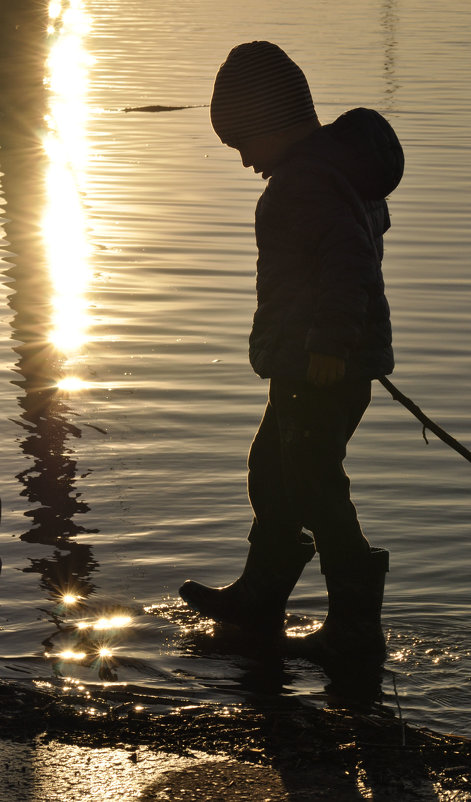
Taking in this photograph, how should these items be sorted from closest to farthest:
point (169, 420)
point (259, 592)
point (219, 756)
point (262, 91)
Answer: point (219, 756)
point (262, 91)
point (259, 592)
point (169, 420)

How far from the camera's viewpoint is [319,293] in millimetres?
4234

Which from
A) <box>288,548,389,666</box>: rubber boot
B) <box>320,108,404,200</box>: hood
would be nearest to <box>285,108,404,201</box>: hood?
<box>320,108,404,200</box>: hood

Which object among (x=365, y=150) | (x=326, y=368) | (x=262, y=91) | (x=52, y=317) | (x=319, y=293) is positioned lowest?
(x=326, y=368)

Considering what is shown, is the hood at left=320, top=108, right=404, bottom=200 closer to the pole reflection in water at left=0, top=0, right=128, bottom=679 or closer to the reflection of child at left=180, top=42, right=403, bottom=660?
the reflection of child at left=180, top=42, right=403, bottom=660

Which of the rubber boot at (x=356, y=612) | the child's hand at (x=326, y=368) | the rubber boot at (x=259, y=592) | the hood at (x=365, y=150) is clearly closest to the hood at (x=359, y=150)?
the hood at (x=365, y=150)

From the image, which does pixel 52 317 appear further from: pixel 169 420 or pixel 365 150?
pixel 365 150

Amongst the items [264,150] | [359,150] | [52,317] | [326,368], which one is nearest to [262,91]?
[264,150]

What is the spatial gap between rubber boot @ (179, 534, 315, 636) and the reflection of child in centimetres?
20

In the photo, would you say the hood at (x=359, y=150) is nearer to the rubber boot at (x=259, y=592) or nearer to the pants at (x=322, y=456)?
the pants at (x=322, y=456)

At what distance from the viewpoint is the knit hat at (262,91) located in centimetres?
439

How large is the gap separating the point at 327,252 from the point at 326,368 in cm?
33

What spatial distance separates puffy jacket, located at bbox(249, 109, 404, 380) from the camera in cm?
420

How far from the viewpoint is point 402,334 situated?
9094 millimetres

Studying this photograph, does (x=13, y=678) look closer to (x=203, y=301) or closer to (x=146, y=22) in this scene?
(x=203, y=301)
